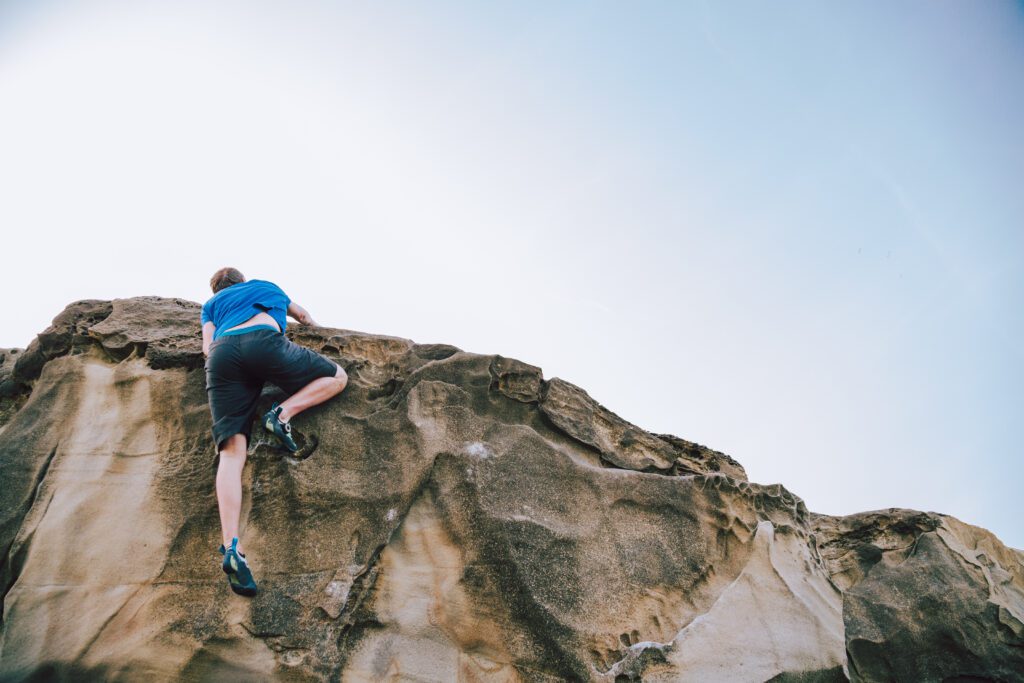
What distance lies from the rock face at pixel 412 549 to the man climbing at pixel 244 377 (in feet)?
0.90

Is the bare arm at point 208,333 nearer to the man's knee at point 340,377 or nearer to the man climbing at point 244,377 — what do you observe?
the man climbing at point 244,377

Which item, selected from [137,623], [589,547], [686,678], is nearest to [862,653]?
[686,678]

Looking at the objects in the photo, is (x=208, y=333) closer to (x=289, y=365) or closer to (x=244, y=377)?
(x=244, y=377)

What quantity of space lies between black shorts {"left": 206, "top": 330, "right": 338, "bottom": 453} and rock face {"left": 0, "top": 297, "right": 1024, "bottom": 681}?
35 cm

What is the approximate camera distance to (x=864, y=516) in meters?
6.12

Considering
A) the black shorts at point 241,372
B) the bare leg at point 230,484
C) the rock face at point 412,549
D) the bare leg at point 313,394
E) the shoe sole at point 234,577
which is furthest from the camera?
the bare leg at point 313,394

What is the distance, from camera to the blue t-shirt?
4.61 metres

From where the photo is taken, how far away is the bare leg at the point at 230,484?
416cm

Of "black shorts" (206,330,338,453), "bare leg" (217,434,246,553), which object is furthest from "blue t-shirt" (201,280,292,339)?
"bare leg" (217,434,246,553)

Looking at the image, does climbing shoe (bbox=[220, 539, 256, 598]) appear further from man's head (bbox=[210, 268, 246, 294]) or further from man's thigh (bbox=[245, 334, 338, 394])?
man's head (bbox=[210, 268, 246, 294])

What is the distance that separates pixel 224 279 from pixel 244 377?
0.94m

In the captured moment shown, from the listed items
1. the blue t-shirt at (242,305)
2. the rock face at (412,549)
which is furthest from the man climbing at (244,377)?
the rock face at (412,549)

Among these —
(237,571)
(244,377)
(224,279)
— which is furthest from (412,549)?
(224,279)

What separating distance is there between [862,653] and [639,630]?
6.75ft
